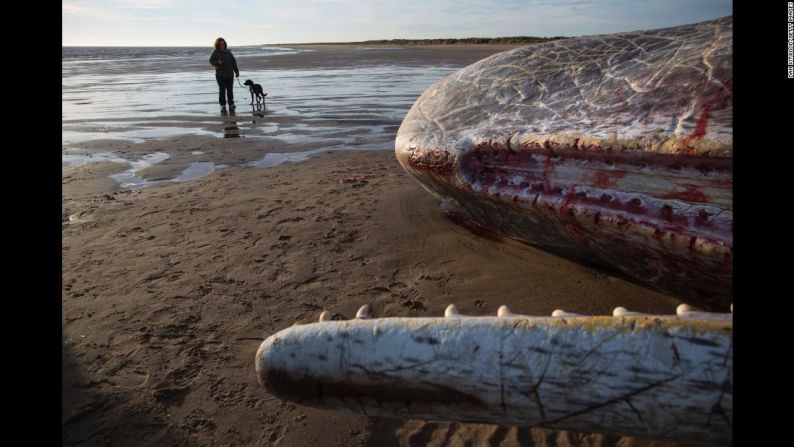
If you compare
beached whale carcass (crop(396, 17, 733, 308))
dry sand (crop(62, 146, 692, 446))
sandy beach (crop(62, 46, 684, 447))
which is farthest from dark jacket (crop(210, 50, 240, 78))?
beached whale carcass (crop(396, 17, 733, 308))

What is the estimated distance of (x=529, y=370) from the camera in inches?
47.4

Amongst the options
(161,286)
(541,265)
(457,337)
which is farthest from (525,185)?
(161,286)

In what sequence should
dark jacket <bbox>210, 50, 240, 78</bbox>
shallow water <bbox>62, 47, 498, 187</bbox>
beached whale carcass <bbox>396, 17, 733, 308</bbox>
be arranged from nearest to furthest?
beached whale carcass <bbox>396, 17, 733, 308</bbox>
shallow water <bbox>62, 47, 498, 187</bbox>
dark jacket <bbox>210, 50, 240, 78</bbox>

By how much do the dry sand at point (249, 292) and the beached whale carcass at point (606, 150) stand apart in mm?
356

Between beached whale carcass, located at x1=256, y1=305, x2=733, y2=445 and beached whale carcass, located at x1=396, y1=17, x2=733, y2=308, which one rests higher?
beached whale carcass, located at x1=396, y1=17, x2=733, y2=308

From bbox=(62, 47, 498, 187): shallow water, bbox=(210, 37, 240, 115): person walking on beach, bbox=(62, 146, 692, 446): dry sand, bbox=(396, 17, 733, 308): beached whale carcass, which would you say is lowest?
bbox=(62, 146, 692, 446): dry sand

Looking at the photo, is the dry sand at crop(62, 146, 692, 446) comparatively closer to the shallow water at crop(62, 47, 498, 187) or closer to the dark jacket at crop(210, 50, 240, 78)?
the shallow water at crop(62, 47, 498, 187)

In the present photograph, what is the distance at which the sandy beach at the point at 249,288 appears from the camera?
196 centimetres

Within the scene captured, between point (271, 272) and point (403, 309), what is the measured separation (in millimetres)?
1004

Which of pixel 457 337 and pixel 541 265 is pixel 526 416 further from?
pixel 541 265

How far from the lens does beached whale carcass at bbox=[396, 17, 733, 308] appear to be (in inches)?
73.3

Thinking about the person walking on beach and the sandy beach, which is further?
the person walking on beach

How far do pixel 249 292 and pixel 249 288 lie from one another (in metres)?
0.05

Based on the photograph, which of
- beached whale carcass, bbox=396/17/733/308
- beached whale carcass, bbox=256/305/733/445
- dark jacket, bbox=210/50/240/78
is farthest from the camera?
dark jacket, bbox=210/50/240/78
